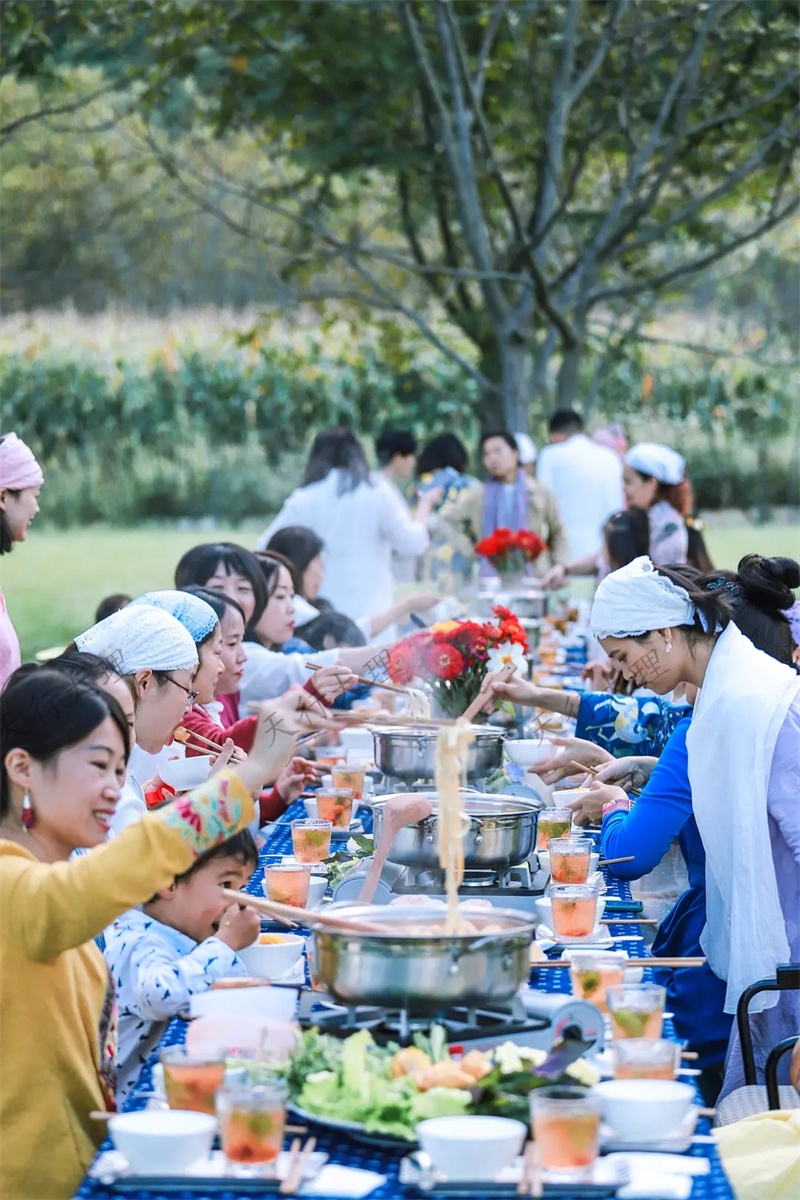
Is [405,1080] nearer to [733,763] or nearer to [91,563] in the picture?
[733,763]

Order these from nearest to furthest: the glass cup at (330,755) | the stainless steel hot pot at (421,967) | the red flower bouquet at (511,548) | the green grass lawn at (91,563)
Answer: the stainless steel hot pot at (421,967)
the glass cup at (330,755)
the red flower bouquet at (511,548)
the green grass lawn at (91,563)

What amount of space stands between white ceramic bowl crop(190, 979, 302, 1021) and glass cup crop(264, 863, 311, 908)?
816 mm

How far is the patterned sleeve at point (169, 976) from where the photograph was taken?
8.54ft

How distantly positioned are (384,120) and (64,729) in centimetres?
884

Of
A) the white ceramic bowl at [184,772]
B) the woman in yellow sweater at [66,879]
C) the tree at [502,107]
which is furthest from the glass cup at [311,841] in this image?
the tree at [502,107]

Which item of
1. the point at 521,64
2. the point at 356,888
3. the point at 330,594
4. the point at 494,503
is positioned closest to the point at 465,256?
the point at 521,64

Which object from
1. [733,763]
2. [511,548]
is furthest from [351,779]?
[511,548]

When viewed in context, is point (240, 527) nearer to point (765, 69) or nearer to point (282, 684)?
point (765, 69)

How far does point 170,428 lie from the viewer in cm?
2505

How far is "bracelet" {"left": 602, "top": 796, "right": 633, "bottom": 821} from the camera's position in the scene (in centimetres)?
394

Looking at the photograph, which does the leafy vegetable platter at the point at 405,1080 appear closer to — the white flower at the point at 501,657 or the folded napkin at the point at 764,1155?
the folded napkin at the point at 764,1155

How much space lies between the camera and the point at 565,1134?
6.31 ft

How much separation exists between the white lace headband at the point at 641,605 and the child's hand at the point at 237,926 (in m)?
1.15

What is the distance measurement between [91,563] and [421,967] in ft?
65.2
